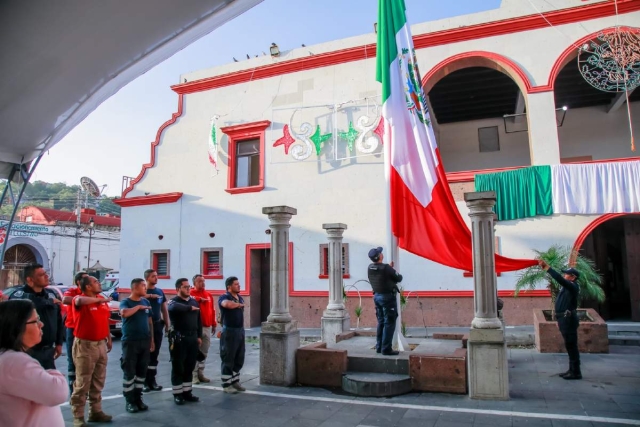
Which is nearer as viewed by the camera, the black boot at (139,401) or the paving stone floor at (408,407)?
the paving stone floor at (408,407)

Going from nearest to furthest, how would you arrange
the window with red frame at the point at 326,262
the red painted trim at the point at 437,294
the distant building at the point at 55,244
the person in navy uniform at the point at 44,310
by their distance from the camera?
1. the person in navy uniform at the point at 44,310
2. the red painted trim at the point at 437,294
3. the window with red frame at the point at 326,262
4. the distant building at the point at 55,244

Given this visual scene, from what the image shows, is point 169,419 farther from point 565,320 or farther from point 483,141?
point 483,141

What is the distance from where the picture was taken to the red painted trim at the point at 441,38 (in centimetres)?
1320

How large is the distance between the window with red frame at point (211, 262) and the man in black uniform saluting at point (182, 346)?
9893mm

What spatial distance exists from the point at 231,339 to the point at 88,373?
2.16m

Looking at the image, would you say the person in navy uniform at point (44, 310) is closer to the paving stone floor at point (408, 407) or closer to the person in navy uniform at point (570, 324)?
the paving stone floor at point (408, 407)

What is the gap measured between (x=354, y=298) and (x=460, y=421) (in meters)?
8.88

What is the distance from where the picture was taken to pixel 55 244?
34.5 metres

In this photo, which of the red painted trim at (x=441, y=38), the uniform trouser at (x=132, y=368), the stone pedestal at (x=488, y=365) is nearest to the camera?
the uniform trouser at (x=132, y=368)

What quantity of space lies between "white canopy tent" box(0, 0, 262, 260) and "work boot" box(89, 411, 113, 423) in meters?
3.21

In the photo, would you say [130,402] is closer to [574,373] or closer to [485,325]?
[485,325]

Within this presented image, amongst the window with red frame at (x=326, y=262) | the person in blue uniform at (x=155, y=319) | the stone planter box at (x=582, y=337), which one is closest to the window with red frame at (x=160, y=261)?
the window with red frame at (x=326, y=262)

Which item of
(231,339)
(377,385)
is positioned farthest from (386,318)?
(231,339)

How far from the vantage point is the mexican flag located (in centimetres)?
784
